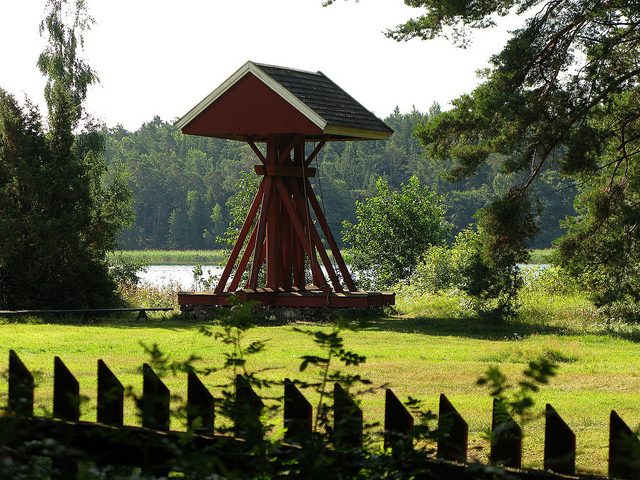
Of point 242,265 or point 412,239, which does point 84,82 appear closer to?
point 412,239

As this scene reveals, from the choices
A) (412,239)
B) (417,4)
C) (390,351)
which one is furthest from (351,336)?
(412,239)

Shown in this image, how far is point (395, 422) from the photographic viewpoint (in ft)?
11.0

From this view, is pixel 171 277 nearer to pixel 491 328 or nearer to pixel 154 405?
pixel 491 328

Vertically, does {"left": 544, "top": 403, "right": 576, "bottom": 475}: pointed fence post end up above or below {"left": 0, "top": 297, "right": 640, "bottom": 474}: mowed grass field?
above

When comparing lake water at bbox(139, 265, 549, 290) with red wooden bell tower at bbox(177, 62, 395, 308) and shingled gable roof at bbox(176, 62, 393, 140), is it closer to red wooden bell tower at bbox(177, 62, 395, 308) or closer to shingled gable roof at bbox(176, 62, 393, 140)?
red wooden bell tower at bbox(177, 62, 395, 308)

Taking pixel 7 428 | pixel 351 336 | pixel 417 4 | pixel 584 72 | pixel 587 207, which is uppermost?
pixel 417 4

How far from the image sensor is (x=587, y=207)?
18625 mm

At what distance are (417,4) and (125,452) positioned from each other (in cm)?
1656

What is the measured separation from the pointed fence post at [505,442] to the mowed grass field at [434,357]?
1182 mm

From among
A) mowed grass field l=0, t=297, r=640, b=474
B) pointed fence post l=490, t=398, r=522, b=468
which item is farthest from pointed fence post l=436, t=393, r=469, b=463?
mowed grass field l=0, t=297, r=640, b=474

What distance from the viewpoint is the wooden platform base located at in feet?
59.9

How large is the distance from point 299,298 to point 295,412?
15.3 metres

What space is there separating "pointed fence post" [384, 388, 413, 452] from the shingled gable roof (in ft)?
49.1

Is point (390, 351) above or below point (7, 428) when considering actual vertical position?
below
